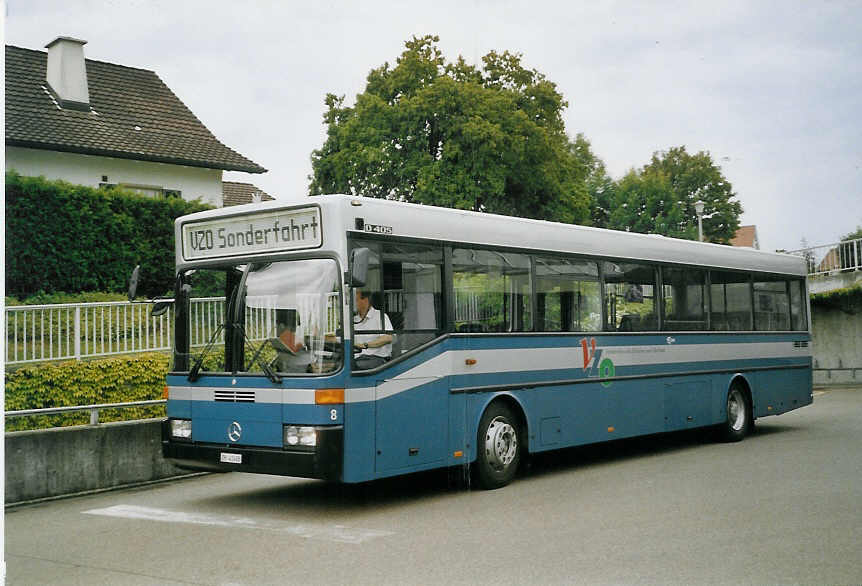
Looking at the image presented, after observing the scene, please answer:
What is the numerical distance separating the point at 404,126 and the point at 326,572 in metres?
38.4

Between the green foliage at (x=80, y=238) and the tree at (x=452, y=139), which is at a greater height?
the tree at (x=452, y=139)

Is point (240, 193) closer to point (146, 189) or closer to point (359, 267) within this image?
point (146, 189)

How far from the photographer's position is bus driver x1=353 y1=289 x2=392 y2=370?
31.3 ft

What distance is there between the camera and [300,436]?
933 centimetres

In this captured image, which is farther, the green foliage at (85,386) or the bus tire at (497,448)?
the green foliage at (85,386)

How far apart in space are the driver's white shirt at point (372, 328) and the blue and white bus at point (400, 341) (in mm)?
20

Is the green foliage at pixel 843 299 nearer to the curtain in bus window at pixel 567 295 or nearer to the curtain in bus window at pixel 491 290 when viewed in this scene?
the curtain in bus window at pixel 567 295

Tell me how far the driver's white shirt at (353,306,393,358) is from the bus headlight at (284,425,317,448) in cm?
90

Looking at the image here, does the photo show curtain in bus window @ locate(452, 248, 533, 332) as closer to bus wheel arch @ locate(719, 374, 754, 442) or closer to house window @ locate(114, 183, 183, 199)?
bus wheel arch @ locate(719, 374, 754, 442)

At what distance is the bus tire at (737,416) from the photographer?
1593 centimetres

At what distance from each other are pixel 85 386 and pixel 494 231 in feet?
24.7

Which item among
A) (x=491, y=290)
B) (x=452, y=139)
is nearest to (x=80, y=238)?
(x=491, y=290)

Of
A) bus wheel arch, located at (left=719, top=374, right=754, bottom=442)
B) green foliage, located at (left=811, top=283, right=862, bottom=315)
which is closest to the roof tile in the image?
green foliage, located at (left=811, top=283, right=862, bottom=315)

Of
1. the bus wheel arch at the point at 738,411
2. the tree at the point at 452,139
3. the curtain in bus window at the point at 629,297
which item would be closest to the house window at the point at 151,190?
the tree at the point at 452,139
